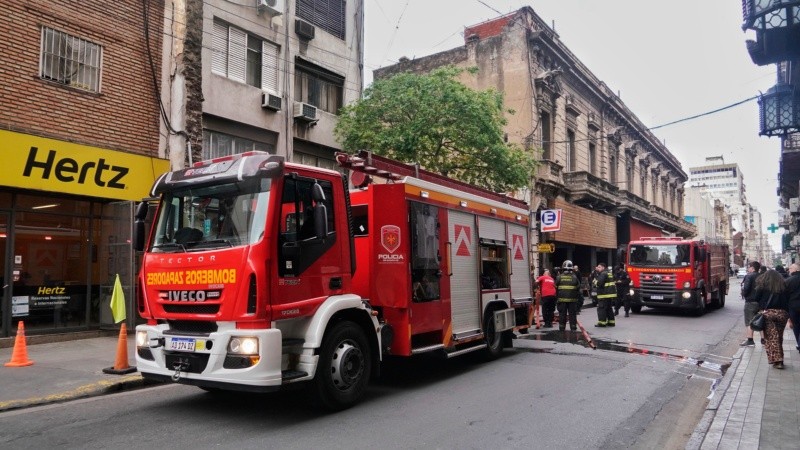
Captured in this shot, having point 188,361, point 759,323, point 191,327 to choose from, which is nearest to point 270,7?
point 191,327

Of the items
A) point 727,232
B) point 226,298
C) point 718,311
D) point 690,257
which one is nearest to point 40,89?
point 226,298

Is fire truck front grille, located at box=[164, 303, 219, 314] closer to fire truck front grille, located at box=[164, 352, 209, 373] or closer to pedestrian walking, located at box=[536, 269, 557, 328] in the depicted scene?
fire truck front grille, located at box=[164, 352, 209, 373]

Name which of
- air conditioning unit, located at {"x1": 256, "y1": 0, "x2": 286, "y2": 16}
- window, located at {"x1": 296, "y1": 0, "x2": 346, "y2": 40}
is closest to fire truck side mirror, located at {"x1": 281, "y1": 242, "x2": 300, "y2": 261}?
air conditioning unit, located at {"x1": 256, "y1": 0, "x2": 286, "y2": 16}

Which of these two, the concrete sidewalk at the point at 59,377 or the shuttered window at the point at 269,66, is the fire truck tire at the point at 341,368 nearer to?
the concrete sidewalk at the point at 59,377

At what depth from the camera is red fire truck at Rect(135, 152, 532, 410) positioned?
5766 mm

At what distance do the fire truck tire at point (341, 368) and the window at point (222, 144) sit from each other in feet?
29.9

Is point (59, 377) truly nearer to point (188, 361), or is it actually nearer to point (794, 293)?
point (188, 361)

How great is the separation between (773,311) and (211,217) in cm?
846

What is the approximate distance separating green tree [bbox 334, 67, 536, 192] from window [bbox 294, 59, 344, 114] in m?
0.73

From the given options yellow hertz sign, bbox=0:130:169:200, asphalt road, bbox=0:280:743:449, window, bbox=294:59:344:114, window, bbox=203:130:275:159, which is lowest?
asphalt road, bbox=0:280:743:449

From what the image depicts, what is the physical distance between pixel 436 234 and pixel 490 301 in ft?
7.15

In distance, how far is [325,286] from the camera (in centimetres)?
655

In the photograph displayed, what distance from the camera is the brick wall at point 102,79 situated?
1063cm

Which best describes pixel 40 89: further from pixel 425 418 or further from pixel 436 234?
pixel 425 418
